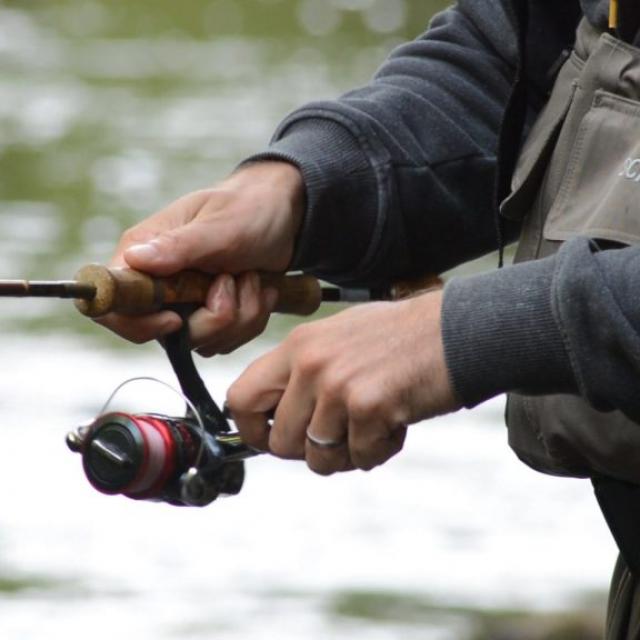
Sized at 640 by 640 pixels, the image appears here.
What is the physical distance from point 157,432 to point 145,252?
0.22 meters

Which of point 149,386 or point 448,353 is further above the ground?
point 448,353

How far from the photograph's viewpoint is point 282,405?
80.0 inches

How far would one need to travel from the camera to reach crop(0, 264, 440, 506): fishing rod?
2.31 meters

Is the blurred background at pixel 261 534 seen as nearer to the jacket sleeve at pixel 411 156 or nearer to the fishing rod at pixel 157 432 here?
the jacket sleeve at pixel 411 156

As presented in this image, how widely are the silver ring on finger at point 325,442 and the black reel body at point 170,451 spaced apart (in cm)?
33

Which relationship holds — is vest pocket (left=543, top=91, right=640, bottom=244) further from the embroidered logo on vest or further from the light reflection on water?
the light reflection on water

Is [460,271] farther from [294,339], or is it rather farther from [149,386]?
[294,339]

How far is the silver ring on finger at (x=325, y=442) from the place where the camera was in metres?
2.01

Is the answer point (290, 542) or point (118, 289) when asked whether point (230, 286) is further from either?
point (290, 542)

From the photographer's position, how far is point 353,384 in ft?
6.45

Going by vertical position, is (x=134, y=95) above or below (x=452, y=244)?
below

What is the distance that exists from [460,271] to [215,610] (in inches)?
147

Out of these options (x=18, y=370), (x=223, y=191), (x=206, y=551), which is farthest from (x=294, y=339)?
(x=18, y=370)

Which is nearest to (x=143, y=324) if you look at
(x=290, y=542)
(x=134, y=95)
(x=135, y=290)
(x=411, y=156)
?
(x=135, y=290)
